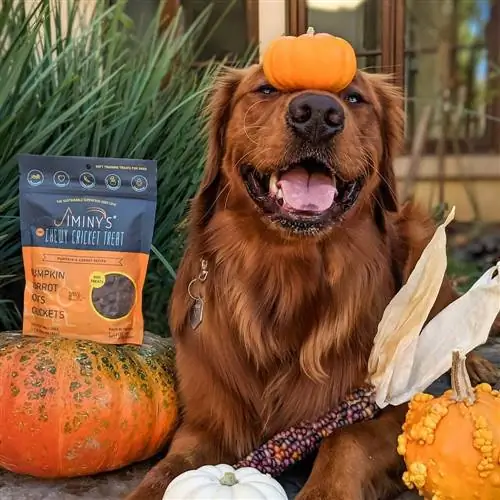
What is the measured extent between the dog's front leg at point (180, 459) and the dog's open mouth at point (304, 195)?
2.27ft

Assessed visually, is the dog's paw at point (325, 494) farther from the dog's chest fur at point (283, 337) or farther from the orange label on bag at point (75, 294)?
the orange label on bag at point (75, 294)

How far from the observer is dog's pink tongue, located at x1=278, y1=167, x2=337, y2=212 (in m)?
2.04

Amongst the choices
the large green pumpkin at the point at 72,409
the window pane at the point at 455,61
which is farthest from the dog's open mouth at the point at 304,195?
the window pane at the point at 455,61

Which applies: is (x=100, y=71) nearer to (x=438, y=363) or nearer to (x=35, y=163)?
(x=35, y=163)

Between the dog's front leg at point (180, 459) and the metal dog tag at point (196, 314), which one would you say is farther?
the metal dog tag at point (196, 314)

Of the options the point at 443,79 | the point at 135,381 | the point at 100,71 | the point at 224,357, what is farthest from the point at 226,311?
the point at 443,79

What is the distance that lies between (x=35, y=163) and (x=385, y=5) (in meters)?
3.68

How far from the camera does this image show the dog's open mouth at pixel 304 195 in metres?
2.01

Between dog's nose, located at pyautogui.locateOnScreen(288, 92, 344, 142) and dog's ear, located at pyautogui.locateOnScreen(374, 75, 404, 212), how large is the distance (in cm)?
43

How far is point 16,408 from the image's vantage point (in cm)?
199

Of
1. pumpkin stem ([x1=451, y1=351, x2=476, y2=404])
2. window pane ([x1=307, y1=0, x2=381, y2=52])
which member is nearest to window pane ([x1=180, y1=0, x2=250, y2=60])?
window pane ([x1=307, y1=0, x2=381, y2=52])

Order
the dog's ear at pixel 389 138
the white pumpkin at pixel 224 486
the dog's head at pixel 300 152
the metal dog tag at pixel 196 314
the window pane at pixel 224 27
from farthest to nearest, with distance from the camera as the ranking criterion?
the window pane at pixel 224 27, the dog's ear at pixel 389 138, the metal dog tag at pixel 196 314, the dog's head at pixel 300 152, the white pumpkin at pixel 224 486

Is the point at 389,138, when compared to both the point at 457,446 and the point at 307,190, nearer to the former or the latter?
the point at 307,190

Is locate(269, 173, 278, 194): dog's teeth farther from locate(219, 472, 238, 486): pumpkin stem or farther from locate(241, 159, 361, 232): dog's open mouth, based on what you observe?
locate(219, 472, 238, 486): pumpkin stem
